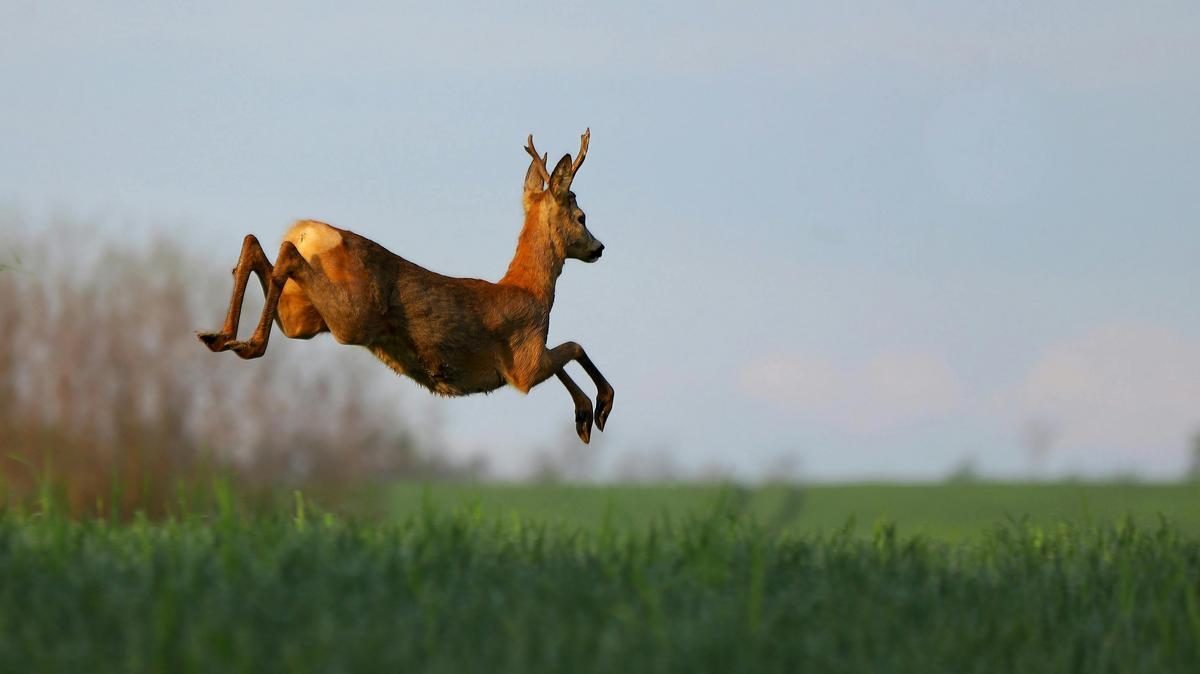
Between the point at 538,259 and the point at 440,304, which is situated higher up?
the point at 538,259

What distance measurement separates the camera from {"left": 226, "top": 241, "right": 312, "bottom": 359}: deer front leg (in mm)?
6352

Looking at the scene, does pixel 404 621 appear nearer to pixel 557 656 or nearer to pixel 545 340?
pixel 557 656

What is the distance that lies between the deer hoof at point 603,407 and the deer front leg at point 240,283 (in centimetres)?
201

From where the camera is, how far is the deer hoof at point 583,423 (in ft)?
25.0

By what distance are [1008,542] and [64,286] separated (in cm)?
908

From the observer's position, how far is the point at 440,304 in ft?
23.3

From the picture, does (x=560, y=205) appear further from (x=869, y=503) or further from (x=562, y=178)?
(x=869, y=503)

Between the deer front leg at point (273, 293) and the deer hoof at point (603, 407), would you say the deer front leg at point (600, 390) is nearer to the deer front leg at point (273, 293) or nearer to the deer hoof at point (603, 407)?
the deer hoof at point (603, 407)

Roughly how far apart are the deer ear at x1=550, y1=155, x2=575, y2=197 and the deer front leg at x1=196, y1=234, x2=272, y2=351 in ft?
5.53

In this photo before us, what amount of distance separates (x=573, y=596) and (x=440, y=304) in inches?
74.4

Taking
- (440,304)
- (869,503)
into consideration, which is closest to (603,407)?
(440,304)

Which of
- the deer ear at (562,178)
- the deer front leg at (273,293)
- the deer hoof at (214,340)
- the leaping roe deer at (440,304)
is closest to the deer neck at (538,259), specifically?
the leaping roe deer at (440,304)

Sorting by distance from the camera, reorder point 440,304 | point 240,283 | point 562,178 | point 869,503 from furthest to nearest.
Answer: point 869,503, point 562,178, point 440,304, point 240,283

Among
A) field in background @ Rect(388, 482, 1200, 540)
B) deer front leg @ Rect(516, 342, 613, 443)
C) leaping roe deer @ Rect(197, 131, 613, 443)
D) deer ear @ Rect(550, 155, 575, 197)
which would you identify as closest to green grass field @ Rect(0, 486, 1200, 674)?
field in background @ Rect(388, 482, 1200, 540)
